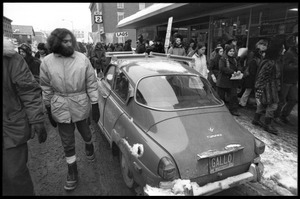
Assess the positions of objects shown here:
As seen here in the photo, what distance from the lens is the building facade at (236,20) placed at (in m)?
6.27

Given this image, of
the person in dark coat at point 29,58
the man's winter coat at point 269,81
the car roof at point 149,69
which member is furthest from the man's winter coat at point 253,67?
the person in dark coat at point 29,58

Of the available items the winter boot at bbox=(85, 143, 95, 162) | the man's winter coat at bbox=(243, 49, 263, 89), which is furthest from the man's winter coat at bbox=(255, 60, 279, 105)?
the winter boot at bbox=(85, 143, 95, 162)

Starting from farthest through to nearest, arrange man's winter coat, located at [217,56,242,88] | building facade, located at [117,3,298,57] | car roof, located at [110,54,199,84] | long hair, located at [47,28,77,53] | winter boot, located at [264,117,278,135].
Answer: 1. building facade, located at [117,3,298,57]
2. man's winter coat, located at [217,56,242,88]
3. winter boot, located at [264,117,278,135]
4. car roof, located at [110,54,199,84]
5. long hair, located at [47,28,77,53]

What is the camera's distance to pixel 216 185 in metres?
2.22

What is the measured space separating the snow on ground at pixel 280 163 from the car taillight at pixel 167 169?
184 cm

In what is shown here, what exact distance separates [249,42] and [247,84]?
2912mm

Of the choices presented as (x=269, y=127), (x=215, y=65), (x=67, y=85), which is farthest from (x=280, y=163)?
(x=67, y=85)

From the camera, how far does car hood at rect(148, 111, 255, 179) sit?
2141 millimetres

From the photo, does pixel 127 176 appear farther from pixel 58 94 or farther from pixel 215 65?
pixel 215 65

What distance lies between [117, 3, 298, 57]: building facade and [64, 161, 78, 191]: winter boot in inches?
237

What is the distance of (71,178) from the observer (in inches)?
110

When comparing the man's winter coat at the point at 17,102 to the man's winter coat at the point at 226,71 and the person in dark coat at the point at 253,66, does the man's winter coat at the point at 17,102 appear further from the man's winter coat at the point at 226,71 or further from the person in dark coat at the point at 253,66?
the person in dark coat at the point at 253,66

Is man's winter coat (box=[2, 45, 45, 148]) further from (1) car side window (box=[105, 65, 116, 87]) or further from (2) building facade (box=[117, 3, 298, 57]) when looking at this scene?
(2) building facade (box=[117, 3, 298, 57])

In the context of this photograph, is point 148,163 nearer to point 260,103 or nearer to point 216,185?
point 216,185
